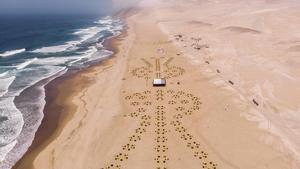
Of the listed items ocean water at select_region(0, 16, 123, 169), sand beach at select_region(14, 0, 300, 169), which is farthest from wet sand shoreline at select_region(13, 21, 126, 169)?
ocean water at select_region(0, 16, 123, 169)

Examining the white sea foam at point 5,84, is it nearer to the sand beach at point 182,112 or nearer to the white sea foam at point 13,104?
the white sea foam at point 13,104

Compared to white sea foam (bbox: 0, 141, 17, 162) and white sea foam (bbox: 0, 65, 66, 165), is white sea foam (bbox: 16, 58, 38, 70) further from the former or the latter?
white sea foam (bbox: 0, 141, 17, 162)

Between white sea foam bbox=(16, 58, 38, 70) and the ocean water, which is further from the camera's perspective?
white sea foam bbox=(16, 58, 38, 70)

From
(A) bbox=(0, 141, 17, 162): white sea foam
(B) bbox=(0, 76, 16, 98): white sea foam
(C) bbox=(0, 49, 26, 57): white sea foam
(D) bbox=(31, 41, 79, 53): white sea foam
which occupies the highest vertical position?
(C) bbox=(0, 49, 26, 57): white sea foam

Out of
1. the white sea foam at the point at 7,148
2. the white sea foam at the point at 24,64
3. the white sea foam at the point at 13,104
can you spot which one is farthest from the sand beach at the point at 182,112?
the white sea foam at the point at 24,64

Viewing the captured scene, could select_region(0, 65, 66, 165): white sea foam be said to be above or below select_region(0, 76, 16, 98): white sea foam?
below

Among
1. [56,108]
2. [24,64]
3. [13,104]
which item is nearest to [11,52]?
[24,64]

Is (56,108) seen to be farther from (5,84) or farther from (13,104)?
(5,84)

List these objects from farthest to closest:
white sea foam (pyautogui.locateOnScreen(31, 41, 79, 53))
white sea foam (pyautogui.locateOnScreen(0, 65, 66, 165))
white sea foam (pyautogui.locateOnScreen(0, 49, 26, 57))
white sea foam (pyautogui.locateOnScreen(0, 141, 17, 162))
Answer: white sea foam (pyautogui.locateOnScreen(31, 41, 79, 53)) < white sea foam (pyautogui.locateOnScreen(0, 49, 26, 57)) < white sea foam (pyautogui.locateOnScreen(0, 65, 66, 165)) < white sea foam (pyautogui.locateOnScreen(0, 141, 17, 162))
